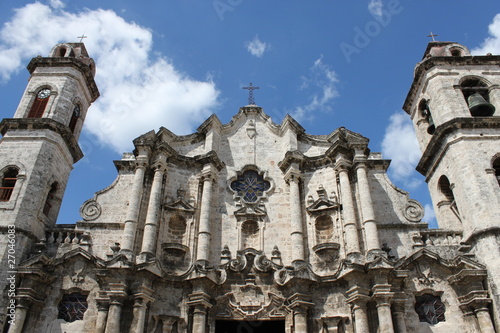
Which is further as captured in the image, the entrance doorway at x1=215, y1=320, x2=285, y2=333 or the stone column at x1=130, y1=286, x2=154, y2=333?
the entrance doorway at x1=215, y1=320, x2=285, y2=333

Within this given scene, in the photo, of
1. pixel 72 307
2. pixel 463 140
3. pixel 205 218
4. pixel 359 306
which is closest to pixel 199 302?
pixel 205 218

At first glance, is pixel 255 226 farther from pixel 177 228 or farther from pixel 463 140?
pixel 463 140

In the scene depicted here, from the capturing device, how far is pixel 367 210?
51.4 feet

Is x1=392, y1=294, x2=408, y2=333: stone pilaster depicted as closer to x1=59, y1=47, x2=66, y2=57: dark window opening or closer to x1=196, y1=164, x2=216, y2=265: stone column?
x1=196, y1=164, x2=216, y2=265: stone column

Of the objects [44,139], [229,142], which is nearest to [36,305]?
[44,139]

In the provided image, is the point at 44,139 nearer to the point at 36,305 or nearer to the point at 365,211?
the point at 36,305

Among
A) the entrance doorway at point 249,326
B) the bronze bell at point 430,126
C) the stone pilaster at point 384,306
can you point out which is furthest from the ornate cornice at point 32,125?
the bronze bell at point 430,126

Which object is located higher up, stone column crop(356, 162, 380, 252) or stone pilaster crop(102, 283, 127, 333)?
stone column crop(356, 162, 380, 252)

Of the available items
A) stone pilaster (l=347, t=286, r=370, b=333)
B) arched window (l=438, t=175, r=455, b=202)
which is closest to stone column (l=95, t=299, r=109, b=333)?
stone pilaster (l=347, t=286, r=370, b=333)

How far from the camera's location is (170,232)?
16.7 metres

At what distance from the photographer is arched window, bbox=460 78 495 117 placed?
57.9 ft

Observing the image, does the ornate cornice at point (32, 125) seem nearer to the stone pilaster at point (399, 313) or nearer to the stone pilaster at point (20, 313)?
the stone pilaster at point (20, 313)

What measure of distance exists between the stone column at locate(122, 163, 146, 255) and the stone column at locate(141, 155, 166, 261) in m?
0.40

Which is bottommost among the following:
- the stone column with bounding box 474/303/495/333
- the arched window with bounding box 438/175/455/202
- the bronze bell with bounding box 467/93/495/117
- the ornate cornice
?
the stone column with bounding box 474/303/495/333
